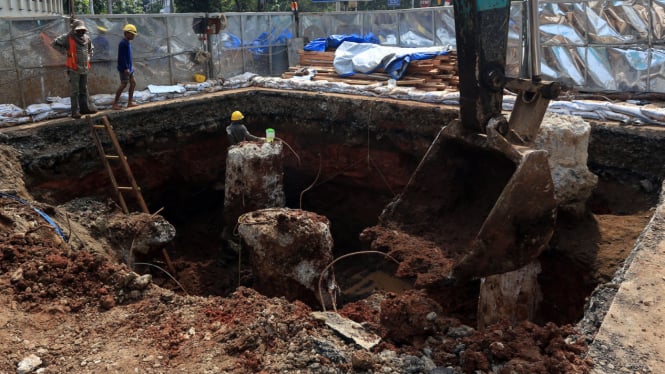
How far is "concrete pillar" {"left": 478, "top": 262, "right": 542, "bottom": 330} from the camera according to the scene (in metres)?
5.18

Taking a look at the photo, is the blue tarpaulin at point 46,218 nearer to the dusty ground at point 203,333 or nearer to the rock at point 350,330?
the dusty ground at point 203,333

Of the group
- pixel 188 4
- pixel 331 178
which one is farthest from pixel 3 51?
pixel 188 4

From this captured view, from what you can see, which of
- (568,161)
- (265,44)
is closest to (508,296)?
(568,161)

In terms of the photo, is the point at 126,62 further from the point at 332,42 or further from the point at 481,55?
the point at 481,55

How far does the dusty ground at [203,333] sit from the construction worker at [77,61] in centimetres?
403

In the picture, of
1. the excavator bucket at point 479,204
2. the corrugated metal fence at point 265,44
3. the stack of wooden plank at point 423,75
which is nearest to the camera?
the excavator bucket at point 479,204

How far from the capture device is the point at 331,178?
10.4 metres

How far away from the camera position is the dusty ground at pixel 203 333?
328 centimetres

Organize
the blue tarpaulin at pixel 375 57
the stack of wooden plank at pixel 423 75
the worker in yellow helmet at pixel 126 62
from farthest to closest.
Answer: the blue tarpaulin at pixel 375 57 → the stack of wooden plank at pixel 423 75 → the worker in yellow helmet at pixel 126 62

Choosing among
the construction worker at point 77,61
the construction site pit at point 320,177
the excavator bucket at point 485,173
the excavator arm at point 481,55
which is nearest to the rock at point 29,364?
the excavator bucket at point 485,173

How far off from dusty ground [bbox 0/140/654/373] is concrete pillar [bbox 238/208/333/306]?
1315 mm

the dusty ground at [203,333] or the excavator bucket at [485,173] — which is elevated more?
the excavator bucket at [485,173]

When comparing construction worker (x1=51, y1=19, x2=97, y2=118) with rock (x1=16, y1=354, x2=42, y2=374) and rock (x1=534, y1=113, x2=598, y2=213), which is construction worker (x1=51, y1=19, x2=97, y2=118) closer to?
rock (x1=16, y1=354, x2=42, y2=374)

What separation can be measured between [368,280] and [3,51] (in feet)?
22.8
